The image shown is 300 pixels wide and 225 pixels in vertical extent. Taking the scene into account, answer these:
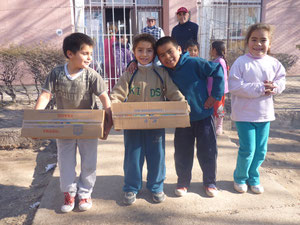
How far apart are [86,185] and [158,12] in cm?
792

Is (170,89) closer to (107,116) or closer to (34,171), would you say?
(107,116)

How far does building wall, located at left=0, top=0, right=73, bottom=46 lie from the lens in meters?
8.17

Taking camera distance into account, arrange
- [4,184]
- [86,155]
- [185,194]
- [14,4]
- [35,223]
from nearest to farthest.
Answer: [35,223], [86,155], [185,194], [4,184], [14,4]

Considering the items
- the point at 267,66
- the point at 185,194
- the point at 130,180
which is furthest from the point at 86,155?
the point at 267,66

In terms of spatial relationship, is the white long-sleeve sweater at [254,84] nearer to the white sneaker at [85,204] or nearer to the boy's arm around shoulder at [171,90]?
the boy's arm around shoulder at [171,90]

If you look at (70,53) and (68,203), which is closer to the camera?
(70,53)

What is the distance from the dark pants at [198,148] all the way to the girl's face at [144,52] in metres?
0.69

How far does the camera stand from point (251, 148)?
2.57 m

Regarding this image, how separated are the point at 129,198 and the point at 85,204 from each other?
0.38 meters

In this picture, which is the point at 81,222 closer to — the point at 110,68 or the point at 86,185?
the point at 86,185

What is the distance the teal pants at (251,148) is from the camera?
8.42 feet

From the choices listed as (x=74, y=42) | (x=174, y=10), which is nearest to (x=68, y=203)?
(x=74, y=42)

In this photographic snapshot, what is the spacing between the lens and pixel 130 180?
249 centimetres

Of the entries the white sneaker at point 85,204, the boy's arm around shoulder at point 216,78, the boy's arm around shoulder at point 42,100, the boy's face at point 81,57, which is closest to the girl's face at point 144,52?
the boy's face at point 81,57
